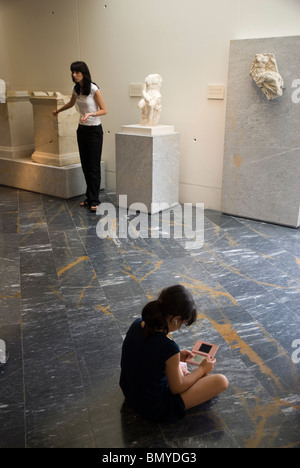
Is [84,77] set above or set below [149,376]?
above

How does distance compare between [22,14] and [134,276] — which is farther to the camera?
[22,14]

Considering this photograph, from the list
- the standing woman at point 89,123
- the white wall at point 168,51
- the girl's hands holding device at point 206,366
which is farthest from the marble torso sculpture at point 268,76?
the girl's hands holding device at point 206,366

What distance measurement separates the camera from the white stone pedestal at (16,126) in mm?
7316

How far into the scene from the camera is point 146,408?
2.22 meters

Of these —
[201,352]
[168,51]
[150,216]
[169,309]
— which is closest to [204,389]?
[201,352]

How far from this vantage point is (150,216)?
579cm

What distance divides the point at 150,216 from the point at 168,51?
2312 millimetres

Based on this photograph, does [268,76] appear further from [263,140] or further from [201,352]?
[201,352]

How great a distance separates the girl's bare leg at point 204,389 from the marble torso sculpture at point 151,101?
13.7 feet

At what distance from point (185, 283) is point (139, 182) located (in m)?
2.31

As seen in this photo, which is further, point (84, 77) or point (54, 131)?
point (54, 131)
